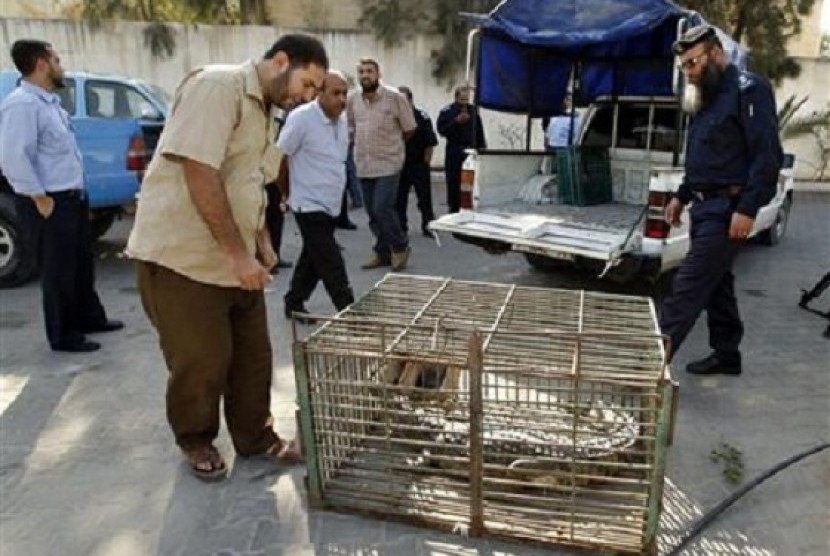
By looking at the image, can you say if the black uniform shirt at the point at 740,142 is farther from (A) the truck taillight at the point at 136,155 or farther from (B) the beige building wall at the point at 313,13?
(B) the beige building wall at the point at 313,13

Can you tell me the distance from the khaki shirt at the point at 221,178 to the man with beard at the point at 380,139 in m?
3.40

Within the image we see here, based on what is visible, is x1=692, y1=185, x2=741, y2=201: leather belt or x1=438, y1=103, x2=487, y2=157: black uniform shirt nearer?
x1=692, y1=185, x2=741, y2=201: leather belt

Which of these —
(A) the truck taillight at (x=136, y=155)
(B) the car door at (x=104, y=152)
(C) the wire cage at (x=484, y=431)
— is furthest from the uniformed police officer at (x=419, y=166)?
(C) the wire cage at (x=484, y=431)

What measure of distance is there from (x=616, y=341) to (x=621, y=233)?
2.77 m

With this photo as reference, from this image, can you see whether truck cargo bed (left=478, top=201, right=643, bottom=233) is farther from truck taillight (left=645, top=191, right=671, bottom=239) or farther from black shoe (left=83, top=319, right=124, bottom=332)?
black shoe (left=83, top=319, right=124, bottom=332)

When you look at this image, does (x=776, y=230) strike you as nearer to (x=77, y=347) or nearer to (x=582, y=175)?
(x=582, y=175)

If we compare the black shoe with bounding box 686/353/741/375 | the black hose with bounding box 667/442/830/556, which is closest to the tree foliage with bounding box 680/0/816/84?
the black shoe with bounding box 686/353/741/375

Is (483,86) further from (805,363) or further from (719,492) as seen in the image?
(719,492)

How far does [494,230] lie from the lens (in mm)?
5453

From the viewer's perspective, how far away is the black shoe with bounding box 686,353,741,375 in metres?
4.07

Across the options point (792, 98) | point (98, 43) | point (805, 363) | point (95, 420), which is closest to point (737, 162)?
point (805, 363)

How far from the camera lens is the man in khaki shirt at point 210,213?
Answer: 2441mm

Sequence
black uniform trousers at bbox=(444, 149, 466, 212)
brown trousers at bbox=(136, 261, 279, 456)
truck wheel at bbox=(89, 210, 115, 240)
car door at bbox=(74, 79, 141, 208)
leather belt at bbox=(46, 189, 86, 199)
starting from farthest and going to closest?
black uniform trousers at bbox=(444, 149, 466, 212) < truck wheel at bbox=(89, 210, 115, 240) < car door at bbox=(74, 79, 141, 208) < leather belt at bbox=(46, 189, 86, 199) < brown trousers at bbox=(136, 261, 279, 456)

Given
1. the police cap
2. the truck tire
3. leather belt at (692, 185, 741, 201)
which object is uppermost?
the police cap
